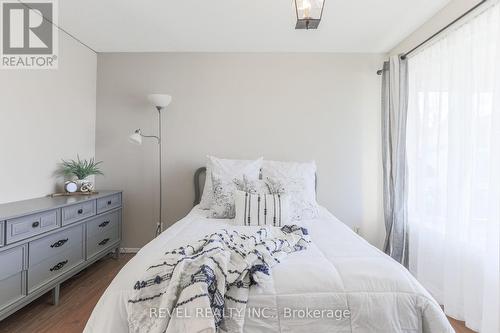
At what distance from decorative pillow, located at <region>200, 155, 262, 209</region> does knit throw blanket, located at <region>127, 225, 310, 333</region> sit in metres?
1.35

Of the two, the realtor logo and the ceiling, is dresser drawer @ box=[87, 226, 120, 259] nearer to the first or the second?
the realtor logo

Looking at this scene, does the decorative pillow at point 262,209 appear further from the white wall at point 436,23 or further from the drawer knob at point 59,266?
the white wall at point 436,23

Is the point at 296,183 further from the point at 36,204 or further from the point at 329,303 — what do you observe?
the point at 36,204

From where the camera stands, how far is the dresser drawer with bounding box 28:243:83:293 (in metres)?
1.98

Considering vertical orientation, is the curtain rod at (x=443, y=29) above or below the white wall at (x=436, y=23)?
below

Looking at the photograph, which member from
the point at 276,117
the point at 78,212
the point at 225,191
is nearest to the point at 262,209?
the point at 225,191

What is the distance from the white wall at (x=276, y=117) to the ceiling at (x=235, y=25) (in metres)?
0.17

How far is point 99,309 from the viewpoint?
1209 mm

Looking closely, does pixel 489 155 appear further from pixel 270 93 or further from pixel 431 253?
pixel 270 93

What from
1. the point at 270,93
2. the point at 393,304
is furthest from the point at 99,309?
the point at 270,93

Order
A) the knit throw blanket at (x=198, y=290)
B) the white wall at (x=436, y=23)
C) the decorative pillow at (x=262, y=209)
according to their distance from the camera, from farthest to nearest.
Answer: the decorative pillow at (x=262, y=209), the white wall at (x=436, y=23), the knit throw blanket at (x=198, y=290)

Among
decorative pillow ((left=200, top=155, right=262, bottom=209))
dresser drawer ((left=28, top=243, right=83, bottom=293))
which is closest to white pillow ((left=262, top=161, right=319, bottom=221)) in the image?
decorative pillow ((left=200, top=155, right=262, bottom=209))

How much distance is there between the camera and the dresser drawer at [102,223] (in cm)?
A: 267

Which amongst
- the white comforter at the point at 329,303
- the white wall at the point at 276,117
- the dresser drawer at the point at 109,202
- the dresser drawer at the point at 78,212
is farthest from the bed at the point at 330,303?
the white wall at the point at 276,117
